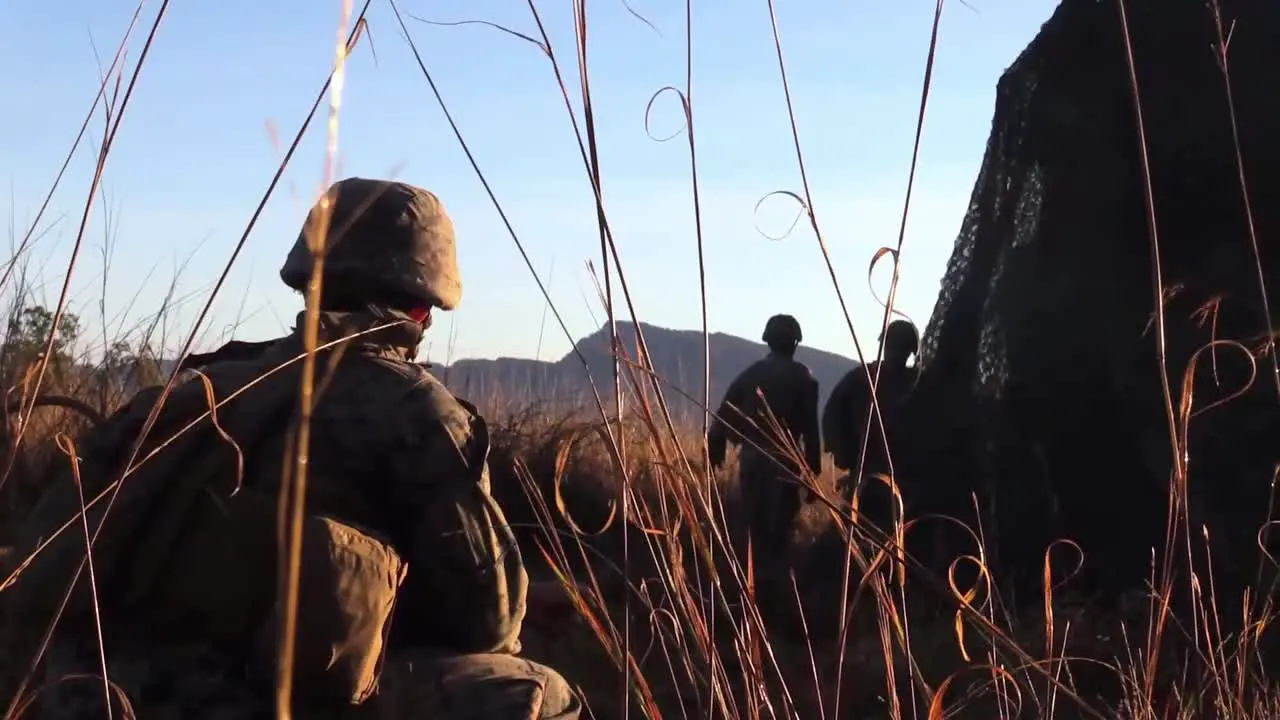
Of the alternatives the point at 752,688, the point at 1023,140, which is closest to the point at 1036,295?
the point at 1023,140

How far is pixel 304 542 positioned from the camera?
234 cm

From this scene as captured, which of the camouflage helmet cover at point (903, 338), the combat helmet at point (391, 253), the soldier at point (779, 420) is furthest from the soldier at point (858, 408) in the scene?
the combat helmet at point (391, 253)

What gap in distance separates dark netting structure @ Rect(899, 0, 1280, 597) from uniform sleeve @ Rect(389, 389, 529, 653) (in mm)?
4172

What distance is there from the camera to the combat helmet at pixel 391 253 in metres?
2.65

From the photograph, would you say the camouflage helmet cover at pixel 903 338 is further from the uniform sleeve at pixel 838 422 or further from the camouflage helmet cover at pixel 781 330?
the camouflage helmet cover at pixel 781 330

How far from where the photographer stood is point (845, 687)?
5.82 meters

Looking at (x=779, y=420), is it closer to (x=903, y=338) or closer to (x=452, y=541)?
(x=903, y=338)

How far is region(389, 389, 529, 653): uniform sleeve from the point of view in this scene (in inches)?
99.3

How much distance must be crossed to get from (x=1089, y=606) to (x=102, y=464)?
15.9 feet

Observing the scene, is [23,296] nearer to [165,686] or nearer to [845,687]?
[845,687]

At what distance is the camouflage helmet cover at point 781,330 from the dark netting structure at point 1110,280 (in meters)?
2.00

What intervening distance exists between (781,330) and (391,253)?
6871 mm

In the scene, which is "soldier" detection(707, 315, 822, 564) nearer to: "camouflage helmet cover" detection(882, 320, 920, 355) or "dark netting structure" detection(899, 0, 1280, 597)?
"camouflage helmet cover" detection(882, 320, 920, 355)

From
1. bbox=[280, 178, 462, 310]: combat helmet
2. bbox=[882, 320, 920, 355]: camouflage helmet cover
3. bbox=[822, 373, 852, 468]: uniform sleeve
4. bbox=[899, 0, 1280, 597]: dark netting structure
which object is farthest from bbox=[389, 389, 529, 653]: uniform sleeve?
bbox=[822, 373, 852, 468]: uniform sleeve
